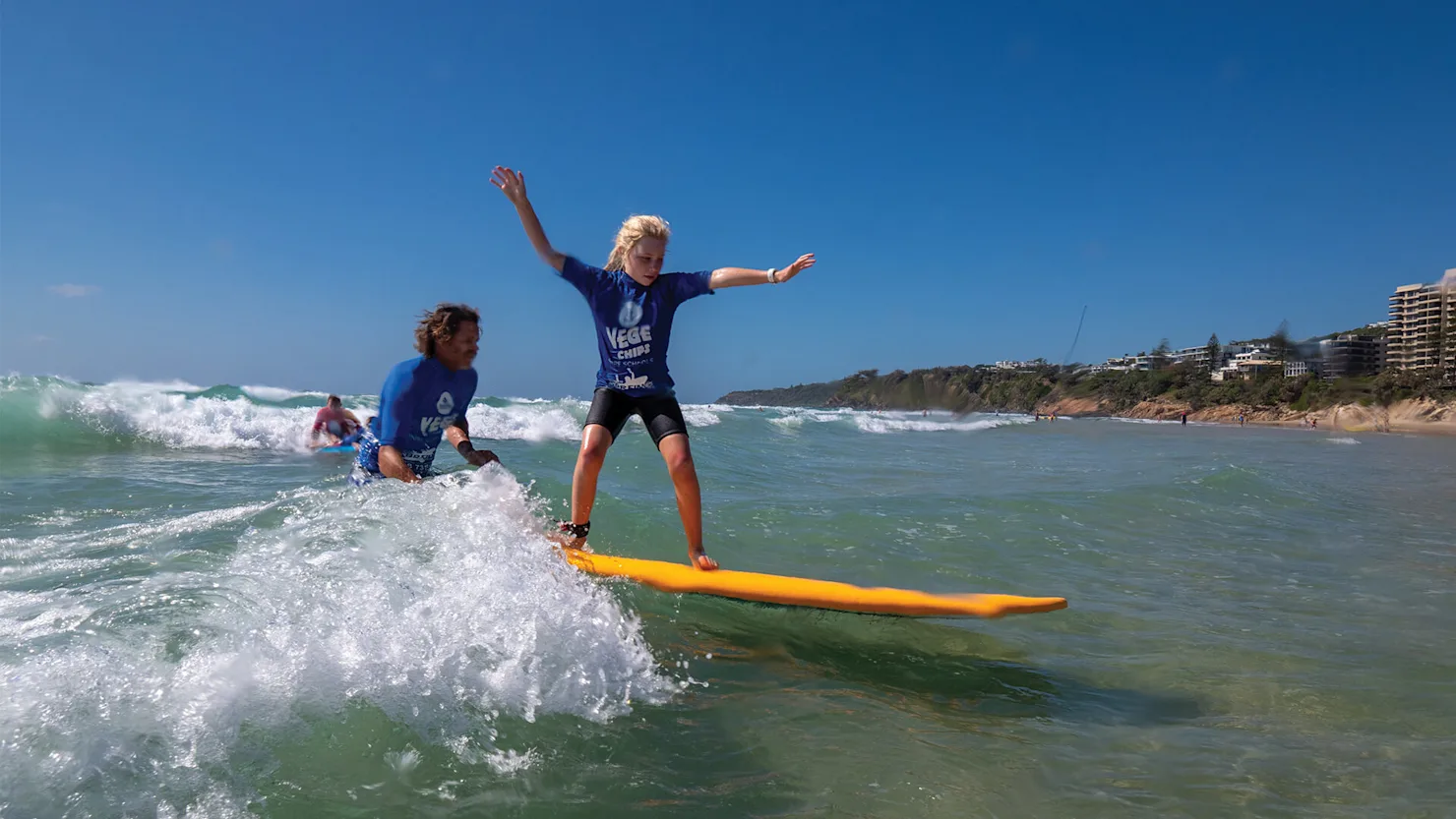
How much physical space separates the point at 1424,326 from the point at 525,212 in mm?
102000

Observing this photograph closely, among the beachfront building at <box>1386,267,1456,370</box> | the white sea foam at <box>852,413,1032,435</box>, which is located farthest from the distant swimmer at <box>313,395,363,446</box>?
the beachfront building at <box>1386,267,1456,370</box>

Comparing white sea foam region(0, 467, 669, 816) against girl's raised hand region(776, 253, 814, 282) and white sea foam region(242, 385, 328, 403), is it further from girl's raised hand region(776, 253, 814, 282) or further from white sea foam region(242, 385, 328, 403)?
white sea foam region(242, 385, 328, 403)

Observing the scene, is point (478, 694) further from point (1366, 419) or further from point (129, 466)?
point (1366, 419)

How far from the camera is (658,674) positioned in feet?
11.2

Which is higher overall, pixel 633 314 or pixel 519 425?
pixel 633 314

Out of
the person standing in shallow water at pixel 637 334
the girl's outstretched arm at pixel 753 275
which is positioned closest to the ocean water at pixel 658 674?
the person standing in shallow water at pixel 637 334

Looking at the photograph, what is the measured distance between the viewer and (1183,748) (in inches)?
115

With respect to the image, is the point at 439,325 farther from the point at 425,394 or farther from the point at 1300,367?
the point at 1300,367

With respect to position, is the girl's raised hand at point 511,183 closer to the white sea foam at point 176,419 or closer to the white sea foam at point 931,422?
the white sea foam at point 176,419

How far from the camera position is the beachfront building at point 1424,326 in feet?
226

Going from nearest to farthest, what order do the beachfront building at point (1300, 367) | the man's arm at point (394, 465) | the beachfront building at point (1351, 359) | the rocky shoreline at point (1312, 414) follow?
the man's arm at point (394, 465) → the rocky shoreline at point (1312, 414) → the beachfront building at point (1351, 359) → the beachfront building at point (1300, 367)

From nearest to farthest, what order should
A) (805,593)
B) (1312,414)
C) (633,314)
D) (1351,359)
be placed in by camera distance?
(805,593)
(633,314)
(1312,414)
(1351,359)

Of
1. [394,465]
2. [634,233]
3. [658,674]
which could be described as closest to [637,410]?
[634,233]

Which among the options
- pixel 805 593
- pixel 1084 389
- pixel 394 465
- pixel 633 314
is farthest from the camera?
pixel 1084 389
